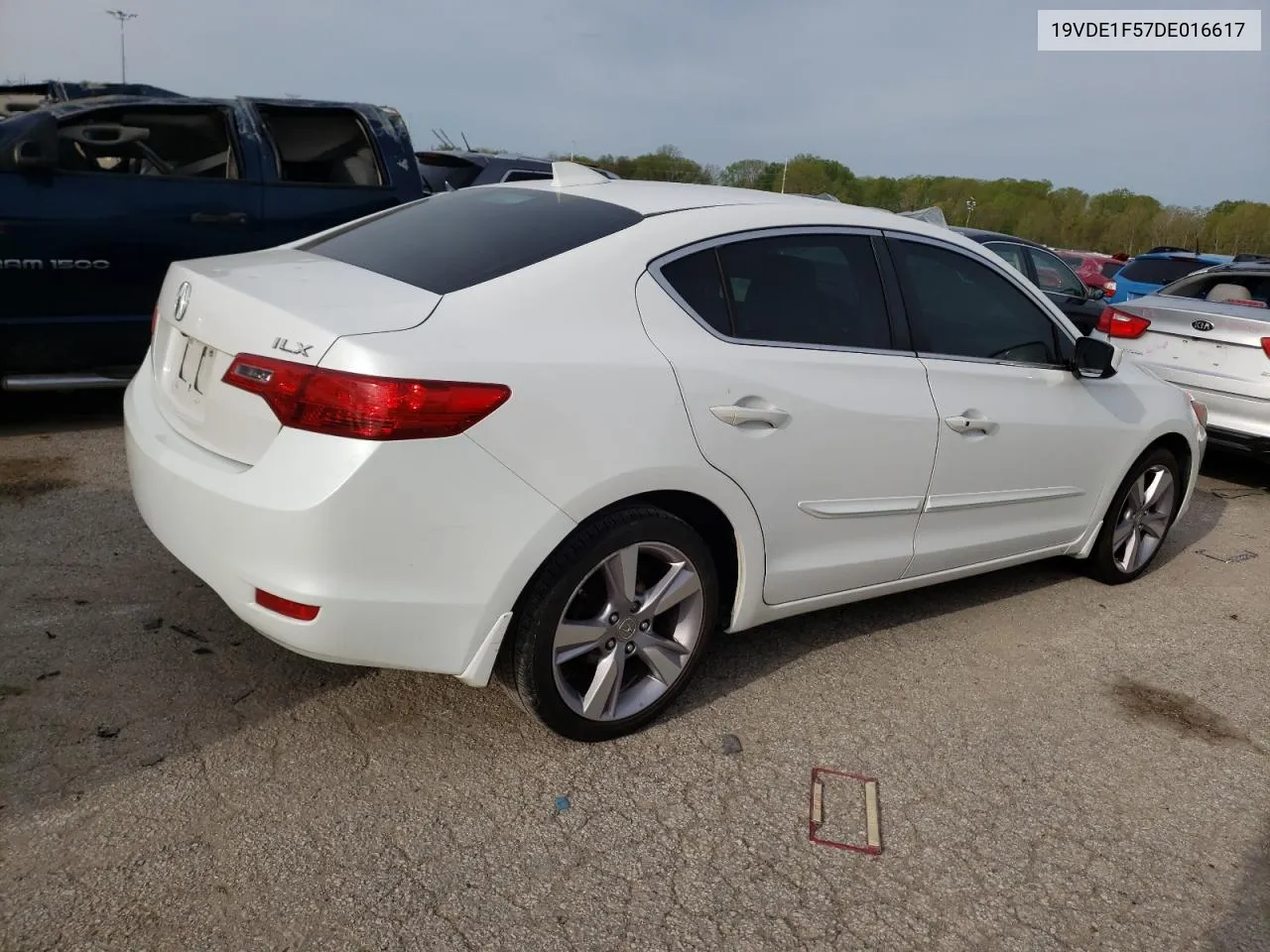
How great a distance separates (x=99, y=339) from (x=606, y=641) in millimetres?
4074

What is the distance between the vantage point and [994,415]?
3.77m

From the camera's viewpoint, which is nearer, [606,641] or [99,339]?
[606,641]

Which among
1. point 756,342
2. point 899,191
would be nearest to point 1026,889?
point 756,342

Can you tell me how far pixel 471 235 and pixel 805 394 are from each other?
1.13 metres

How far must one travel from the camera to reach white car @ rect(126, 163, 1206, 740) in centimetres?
246

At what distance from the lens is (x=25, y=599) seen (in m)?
3.55

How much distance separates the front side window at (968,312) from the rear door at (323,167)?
4.03m

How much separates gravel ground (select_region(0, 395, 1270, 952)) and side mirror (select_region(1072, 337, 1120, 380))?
110 centimetres

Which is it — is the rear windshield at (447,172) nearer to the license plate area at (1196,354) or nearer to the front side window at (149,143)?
the front side window at (149,143)

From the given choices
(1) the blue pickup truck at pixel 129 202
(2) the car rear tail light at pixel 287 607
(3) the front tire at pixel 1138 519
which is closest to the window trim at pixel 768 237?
(2) the car rear tail light at pixel 287 607

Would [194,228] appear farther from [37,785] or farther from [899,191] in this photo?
[899,191]

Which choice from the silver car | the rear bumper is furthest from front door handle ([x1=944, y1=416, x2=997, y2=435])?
the silver car

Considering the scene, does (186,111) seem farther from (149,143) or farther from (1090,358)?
(1090,358)

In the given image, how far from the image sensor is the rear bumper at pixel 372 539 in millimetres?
2398
